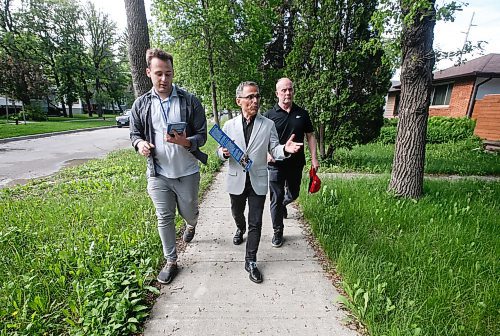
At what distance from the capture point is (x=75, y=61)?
3134 centimetres

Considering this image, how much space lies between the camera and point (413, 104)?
4457mm

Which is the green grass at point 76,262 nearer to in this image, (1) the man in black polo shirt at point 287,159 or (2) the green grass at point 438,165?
(1) the man in black polo shirt at point 287,159

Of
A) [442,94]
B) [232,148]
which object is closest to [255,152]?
[232,148]

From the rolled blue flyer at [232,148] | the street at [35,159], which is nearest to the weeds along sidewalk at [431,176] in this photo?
the rolled blue flyer at [232,148]

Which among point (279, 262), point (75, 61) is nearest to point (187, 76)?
point (279, 262)

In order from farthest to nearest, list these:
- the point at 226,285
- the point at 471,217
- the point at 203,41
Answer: the point at 203,41 < the point at 471,217 < the point at 226,285

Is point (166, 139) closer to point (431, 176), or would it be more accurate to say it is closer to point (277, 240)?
point (277, 240)

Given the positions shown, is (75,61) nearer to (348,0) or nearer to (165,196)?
(348,0)

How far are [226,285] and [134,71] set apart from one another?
4.14 metres

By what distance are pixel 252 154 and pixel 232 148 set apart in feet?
0.71

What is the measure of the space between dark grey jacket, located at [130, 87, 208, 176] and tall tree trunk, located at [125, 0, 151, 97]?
2.61m

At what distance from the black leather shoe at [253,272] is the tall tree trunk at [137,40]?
374cm

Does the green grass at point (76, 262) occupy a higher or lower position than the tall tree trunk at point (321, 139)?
lower

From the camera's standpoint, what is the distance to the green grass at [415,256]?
6.84ft
